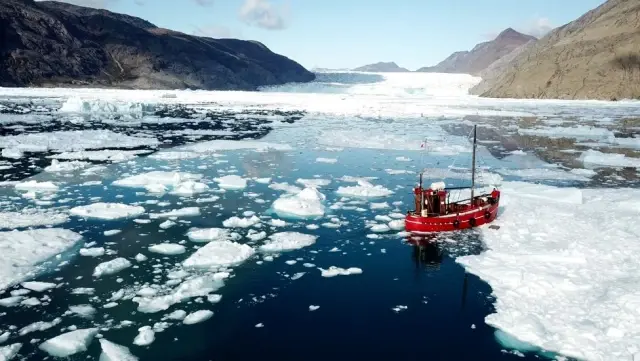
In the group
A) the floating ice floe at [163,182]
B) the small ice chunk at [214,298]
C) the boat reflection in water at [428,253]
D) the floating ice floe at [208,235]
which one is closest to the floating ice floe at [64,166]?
the floating ice floe at [163,182]

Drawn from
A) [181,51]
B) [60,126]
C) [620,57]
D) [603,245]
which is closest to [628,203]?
[603,245]

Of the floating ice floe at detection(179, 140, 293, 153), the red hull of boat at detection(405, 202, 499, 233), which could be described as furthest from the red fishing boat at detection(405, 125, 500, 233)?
the floating ice floe at detection(179, 140, 293, 153)

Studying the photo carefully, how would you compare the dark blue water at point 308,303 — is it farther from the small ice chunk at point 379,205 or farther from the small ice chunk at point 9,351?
the small ice chunk at point 379,205

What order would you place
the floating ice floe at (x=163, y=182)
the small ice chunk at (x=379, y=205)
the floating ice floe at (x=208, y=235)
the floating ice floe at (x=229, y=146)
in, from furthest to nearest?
the floating ice floe at (x=229, y=146), the floating ice floe at (x=163, y=182), the small ice chunk at (x=379, y=205), the floating ice floe at (x=208, y=235)

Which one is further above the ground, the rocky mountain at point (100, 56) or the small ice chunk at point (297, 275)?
the rocky mountain at point (100, 56)

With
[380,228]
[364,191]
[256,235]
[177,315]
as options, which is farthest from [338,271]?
[364,191]

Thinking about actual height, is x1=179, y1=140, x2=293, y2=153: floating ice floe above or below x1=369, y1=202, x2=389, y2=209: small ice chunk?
above

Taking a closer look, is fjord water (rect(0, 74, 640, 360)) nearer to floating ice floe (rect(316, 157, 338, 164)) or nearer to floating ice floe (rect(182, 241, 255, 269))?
floating ice floe (rect(182, 241, 255, 269))

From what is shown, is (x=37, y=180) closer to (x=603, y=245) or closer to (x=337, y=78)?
(x=603, y=245)
